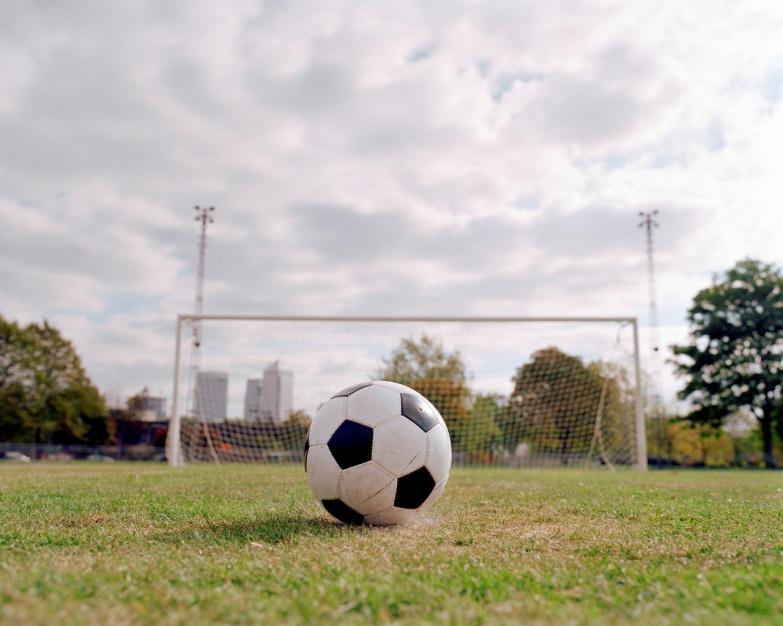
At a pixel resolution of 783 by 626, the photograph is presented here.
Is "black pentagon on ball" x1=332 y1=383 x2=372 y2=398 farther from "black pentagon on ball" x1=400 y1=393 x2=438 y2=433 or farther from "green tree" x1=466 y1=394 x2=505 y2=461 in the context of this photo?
"green tree" x1=466 y1=394 x2=505 y2=461

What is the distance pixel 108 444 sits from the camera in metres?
53.2

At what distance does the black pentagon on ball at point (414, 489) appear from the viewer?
5461 millimetres

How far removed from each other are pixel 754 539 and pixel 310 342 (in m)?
20.1

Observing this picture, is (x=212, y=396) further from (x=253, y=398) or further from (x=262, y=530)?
(x=262, y=530)

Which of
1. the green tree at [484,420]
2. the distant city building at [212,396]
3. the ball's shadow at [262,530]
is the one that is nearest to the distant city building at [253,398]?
the distant city building at [212,396]

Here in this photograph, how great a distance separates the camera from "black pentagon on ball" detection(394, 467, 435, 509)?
5.46m

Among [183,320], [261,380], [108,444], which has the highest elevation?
[183,320]

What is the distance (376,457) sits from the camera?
17.8ft

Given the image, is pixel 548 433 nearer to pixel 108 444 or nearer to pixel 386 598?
pixel 386 598

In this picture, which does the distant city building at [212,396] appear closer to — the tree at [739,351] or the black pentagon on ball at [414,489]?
the black pentagon on ball at [414,489]

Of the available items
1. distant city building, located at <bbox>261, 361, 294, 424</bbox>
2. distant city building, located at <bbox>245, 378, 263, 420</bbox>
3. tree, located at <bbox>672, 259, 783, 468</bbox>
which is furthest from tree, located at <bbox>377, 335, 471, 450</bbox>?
tree, located at <bbox>672, 259, 783, 468</bbox>

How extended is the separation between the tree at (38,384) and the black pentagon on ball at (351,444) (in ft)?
148

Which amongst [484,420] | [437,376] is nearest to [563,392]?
[484,420]

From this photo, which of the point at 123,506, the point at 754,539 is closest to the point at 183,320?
the point at 123,506
